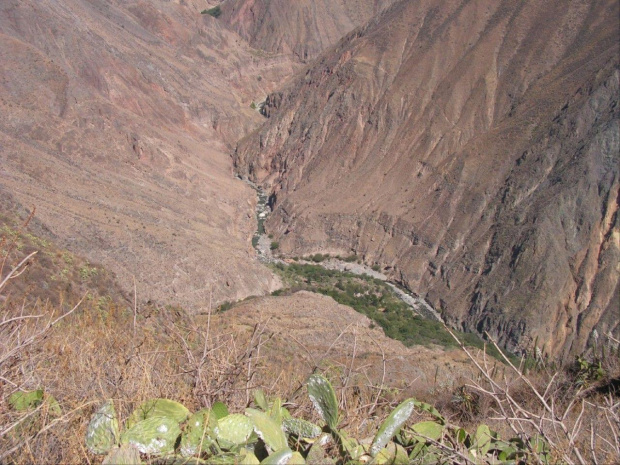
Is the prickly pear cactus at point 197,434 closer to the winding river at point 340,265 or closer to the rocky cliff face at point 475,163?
the winding river at point 340,265

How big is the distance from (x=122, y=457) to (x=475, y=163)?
4159 centimetres

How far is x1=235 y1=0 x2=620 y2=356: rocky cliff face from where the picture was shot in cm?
3384

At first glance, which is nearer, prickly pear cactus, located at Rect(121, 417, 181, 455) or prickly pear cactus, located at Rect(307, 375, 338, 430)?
prickly pear cactus, located at Rect(121, 417, 181, 455)

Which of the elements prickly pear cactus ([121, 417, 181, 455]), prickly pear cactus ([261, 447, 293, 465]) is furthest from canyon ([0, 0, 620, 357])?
prickly pear cactus ([261, 447, 293, 465])

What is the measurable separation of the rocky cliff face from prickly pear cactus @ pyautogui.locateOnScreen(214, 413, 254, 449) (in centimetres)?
3103

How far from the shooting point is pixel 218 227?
4281cm

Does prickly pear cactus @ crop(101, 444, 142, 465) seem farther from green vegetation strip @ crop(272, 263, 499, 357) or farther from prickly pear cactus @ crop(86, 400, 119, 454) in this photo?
green vegetation strip @ crop(272, 263, 499, 357)

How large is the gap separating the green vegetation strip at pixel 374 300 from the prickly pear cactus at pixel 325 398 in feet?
81.8

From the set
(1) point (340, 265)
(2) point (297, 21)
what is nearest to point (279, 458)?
(1) point (340, 265)


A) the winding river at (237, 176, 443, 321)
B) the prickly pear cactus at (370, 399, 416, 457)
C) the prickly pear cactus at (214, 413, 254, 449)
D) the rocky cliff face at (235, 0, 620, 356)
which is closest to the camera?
the prickly pear cactus at (214, 413, 254, 449)

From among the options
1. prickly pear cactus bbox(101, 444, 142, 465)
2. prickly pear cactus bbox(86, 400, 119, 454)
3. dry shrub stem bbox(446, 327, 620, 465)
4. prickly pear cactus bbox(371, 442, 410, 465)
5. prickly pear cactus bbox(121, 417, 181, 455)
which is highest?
dry shrub stem bbox(446, 327, 620, 465)

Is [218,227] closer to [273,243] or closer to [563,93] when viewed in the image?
[273,243]

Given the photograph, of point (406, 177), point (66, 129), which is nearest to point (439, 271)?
point (406, 177)

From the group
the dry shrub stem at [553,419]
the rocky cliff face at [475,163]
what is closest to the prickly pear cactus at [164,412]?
the dry shrub stem at [553,419]
